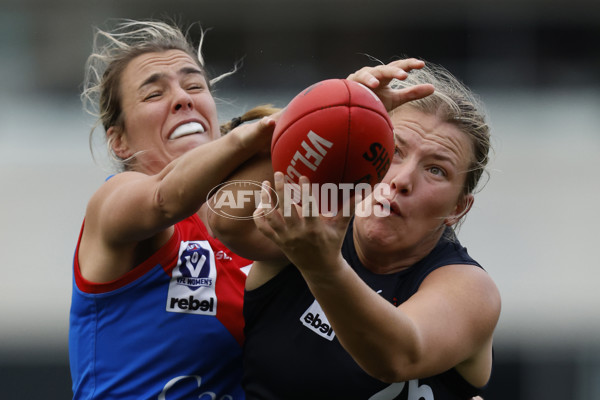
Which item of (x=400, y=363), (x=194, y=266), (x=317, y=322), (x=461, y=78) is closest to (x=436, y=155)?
(x=317, y=322)

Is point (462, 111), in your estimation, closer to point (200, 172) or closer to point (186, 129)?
point (200, 172)

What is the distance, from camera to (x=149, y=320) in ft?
9.97

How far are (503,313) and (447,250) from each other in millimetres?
6411

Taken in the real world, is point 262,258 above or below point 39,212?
above

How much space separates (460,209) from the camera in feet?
9.23

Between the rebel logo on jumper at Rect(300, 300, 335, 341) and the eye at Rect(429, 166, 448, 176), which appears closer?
the rebel logo on jumper at Rect(300, 300, 335, 341)

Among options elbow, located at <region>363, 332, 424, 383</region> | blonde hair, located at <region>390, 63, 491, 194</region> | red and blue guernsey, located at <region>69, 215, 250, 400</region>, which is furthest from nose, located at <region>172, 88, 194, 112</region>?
elbow, located at <region>363, 332, 424, 383</region>

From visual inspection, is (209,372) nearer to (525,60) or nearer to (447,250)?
(447,250)

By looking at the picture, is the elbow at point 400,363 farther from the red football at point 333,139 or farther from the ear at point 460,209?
the ear at point 460,209

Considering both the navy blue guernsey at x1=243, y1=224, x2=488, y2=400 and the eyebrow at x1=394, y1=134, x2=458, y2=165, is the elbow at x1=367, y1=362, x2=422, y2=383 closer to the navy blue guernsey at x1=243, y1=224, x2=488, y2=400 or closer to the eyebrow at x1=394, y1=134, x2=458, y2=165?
the navy blue guernsey at x1=243, y1=224, x2=488, y2=400

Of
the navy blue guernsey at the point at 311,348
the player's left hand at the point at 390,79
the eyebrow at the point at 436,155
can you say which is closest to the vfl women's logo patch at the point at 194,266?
the navy blue guernsey at the point at 311,348

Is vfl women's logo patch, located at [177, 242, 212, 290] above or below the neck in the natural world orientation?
below

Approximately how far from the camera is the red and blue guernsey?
3018 millimetres

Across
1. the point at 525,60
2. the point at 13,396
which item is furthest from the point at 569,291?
the point at 13,396
